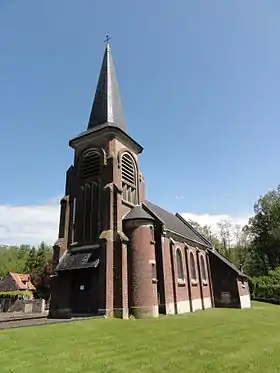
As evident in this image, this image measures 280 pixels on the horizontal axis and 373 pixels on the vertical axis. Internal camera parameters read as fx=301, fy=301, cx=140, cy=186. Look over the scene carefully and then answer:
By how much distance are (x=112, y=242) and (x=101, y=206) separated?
11.2ft

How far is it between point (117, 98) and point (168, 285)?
1884 cm

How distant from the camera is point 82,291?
895 inches

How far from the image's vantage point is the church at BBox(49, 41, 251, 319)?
21266 mm

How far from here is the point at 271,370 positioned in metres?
7.61

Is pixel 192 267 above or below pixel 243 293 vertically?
above

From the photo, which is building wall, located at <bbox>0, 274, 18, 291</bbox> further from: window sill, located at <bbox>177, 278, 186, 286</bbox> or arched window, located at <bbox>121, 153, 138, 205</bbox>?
arched window, located at <bbox>121, 153, 138, 205</bbox>

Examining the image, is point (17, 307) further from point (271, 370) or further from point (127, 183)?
point (271, 370)

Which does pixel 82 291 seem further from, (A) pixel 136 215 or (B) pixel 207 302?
(B) pixel 207 302

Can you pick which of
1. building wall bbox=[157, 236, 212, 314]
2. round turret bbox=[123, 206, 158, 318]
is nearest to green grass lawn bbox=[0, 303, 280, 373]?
round turret bbox=[123, 206, 158, 318]

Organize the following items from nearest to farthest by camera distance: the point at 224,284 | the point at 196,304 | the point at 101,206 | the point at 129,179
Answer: the point at 101,206 → the point at 129,179 → the point at 196,304 → the point at 224,284

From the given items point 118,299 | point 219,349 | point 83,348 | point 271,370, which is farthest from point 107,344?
point 118,299

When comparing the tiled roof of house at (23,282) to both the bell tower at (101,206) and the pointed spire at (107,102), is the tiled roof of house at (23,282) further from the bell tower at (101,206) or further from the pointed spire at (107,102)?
the pointed spire at (107,102)

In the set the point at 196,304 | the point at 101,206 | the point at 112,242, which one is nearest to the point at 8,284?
the point at 196,304

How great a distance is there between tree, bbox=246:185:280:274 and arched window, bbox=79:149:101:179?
4424 centimetres
